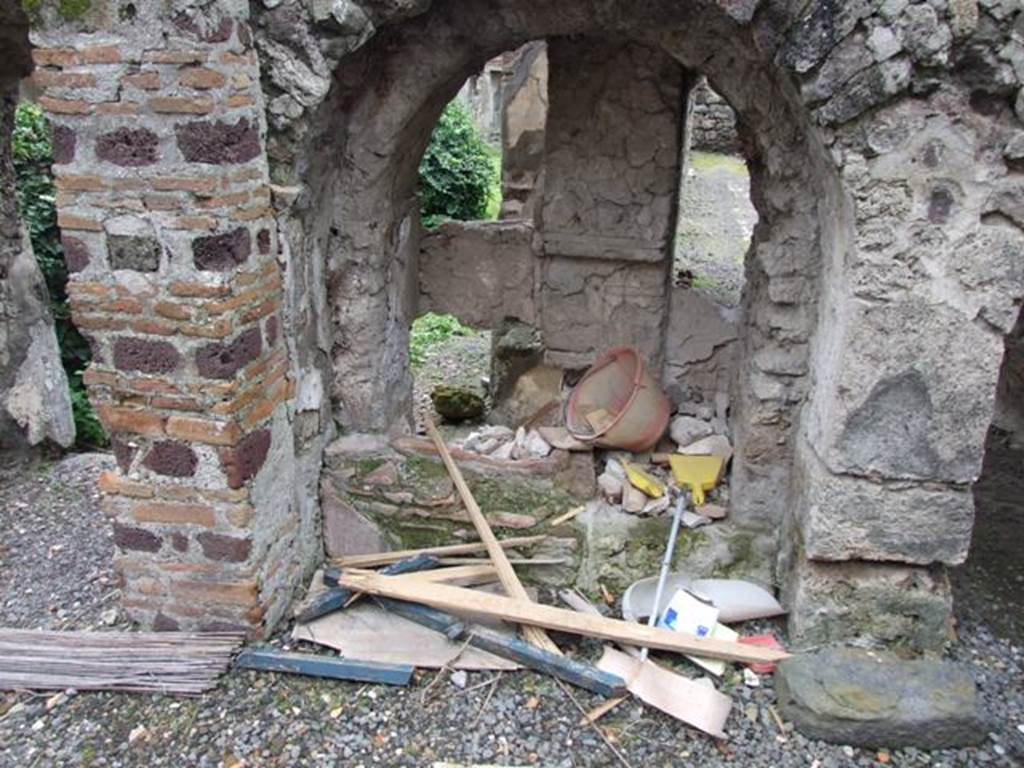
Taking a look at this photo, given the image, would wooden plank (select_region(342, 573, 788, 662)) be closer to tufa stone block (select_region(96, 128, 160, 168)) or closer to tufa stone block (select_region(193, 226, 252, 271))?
tufa stone block (select_region(193, 226, 252, 271))

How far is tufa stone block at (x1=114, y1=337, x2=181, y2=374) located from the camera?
290 cm

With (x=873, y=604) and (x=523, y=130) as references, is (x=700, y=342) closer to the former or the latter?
(x=873, y=604)

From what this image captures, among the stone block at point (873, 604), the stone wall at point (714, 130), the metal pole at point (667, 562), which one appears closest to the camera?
the stone block at point (873, 604)

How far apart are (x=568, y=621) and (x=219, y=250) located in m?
1.84

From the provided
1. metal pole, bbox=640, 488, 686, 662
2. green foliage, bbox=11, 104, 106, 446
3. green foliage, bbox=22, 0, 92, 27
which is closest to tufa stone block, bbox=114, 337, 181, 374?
green foliage, bbox=22, 0, 92, 27

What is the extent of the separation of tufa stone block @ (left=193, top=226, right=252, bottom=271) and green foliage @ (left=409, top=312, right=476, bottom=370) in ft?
17.8

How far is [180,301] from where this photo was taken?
2.83 m

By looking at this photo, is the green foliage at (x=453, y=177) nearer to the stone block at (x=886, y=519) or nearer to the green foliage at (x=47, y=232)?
the green foliage at (x=47, y=232)

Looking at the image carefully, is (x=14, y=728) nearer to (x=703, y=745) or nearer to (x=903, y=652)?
(x=703, y=745)

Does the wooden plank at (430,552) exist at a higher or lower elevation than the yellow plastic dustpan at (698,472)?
lower

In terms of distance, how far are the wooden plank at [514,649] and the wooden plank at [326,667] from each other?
0.23 metres

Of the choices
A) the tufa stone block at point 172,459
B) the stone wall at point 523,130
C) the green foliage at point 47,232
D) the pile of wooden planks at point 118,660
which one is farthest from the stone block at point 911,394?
the green foliage at point 47,232

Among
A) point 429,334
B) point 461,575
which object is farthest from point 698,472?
point 429,334

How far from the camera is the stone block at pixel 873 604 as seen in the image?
3.14 meters
